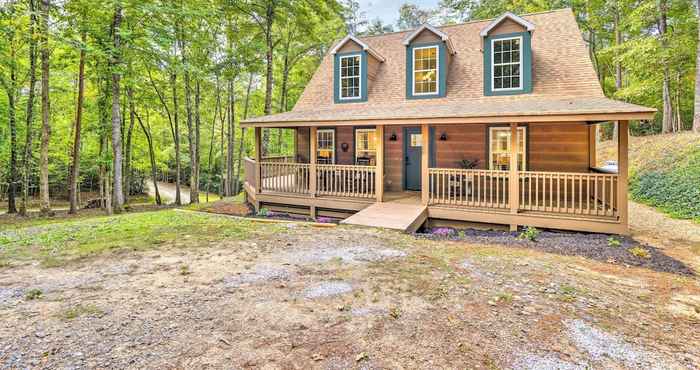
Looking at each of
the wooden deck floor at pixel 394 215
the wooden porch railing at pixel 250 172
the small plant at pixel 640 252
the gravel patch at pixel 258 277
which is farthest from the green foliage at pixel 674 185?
the wooden porch railing at pixel 250 172

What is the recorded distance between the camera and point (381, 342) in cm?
Answer: 308

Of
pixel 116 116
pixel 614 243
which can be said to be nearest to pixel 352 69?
pixel 116 116

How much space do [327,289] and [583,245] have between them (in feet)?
17.2

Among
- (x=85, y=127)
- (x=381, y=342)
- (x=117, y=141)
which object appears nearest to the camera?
(x=381, y=342)

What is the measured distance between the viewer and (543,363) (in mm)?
2775

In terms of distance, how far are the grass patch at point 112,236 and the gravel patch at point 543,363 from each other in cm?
549

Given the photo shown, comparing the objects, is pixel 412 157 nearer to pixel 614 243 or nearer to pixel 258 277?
pixel 614 243

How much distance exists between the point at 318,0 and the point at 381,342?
15.2 m

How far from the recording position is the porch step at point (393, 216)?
296 inches

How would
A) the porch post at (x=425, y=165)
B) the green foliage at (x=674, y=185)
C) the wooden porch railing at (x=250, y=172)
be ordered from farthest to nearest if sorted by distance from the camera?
the wooden porch railing at (x=250, y=172) < the green foliage at (x=674, y=185) < the porch post at (x=425, y=165)

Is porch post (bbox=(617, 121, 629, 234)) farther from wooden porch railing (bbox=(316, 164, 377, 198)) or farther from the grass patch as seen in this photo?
the grass patch

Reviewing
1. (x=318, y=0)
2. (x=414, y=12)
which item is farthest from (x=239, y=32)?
(x=414, y=12)

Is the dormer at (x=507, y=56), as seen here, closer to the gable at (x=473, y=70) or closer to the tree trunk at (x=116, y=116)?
the gable at (x=473, y=70)

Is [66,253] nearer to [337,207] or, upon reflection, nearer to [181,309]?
[181,309]
